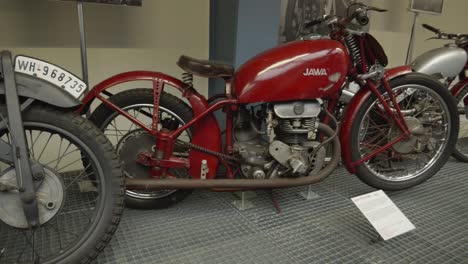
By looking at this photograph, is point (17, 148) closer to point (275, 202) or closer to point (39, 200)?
point (39, 200)

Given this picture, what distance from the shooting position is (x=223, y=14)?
2188mm

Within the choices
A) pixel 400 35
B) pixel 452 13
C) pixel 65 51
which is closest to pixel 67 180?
pixel 65 51

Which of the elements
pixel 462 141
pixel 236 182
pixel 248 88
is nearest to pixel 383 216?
pixel 236 182


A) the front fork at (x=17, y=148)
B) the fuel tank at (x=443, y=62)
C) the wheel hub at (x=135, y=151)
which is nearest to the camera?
the front fork at (x=17, y=148)

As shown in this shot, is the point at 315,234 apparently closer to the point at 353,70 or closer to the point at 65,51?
the point at 353,70

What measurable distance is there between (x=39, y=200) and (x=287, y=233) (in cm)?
110

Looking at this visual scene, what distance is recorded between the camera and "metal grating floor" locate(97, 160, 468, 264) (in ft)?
5.03

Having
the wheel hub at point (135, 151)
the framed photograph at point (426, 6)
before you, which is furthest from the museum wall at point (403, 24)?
the wheel hub at point (135, 151)

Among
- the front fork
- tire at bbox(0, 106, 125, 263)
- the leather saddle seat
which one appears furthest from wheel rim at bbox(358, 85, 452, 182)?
the front fork

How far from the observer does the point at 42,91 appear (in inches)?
48.3

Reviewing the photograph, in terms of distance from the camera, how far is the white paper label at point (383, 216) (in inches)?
60.8

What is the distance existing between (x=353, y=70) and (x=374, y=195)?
0.66 metres

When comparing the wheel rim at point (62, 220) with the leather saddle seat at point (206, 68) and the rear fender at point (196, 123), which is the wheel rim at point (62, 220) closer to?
the rear fender at point (196, 123)

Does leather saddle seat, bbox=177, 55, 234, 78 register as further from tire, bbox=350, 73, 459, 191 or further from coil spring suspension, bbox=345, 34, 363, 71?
tire, bbox=350, 73, 459, 191
